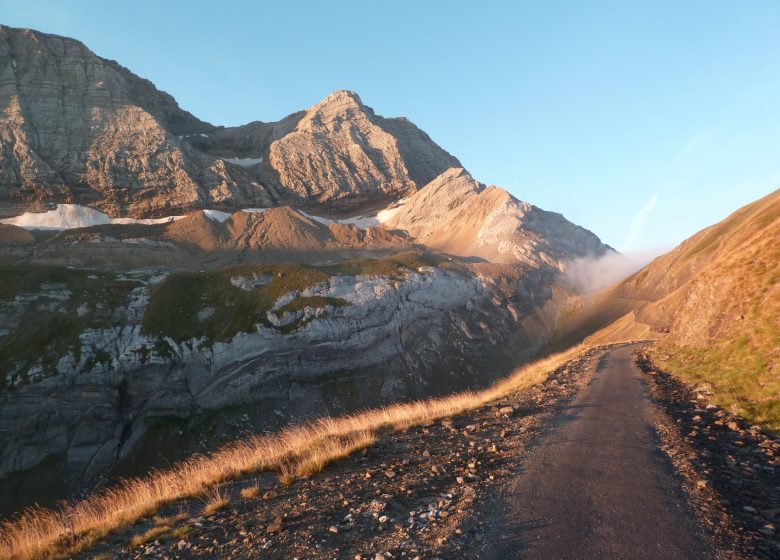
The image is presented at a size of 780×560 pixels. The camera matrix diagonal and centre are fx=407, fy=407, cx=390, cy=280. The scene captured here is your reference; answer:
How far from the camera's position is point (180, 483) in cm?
1070

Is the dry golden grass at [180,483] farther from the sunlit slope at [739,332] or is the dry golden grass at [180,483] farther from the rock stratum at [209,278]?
the rock stratum at [209,278]

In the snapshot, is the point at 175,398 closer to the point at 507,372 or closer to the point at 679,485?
the point at 507,372

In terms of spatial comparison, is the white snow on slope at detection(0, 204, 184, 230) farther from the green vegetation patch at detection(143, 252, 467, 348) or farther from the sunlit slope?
the sunlit slope

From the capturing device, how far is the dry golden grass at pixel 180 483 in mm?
8500

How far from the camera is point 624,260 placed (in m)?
128

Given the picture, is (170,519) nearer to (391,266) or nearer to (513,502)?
(513,502)

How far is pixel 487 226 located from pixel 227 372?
89.3 meters

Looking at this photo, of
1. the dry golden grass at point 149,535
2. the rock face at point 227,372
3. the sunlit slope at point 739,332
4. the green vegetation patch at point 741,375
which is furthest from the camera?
the rock face at point 227,372

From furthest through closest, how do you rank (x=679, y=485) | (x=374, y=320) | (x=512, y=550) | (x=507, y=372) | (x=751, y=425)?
(x=507, y=372)
(x=374, y=320)
(x=751, y=425)
(x=679, y=485)
(x=512, y=550)

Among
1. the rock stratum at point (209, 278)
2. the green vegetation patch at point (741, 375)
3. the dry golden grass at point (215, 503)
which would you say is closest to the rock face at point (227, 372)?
the rock stratum at point (209, 278)

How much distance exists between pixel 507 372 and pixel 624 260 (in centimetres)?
8175

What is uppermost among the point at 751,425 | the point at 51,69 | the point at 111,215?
the point at 51,69

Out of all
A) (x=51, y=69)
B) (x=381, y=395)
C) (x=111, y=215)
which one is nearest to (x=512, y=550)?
(x=381, y=395)

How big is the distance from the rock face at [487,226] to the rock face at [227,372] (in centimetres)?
4581
